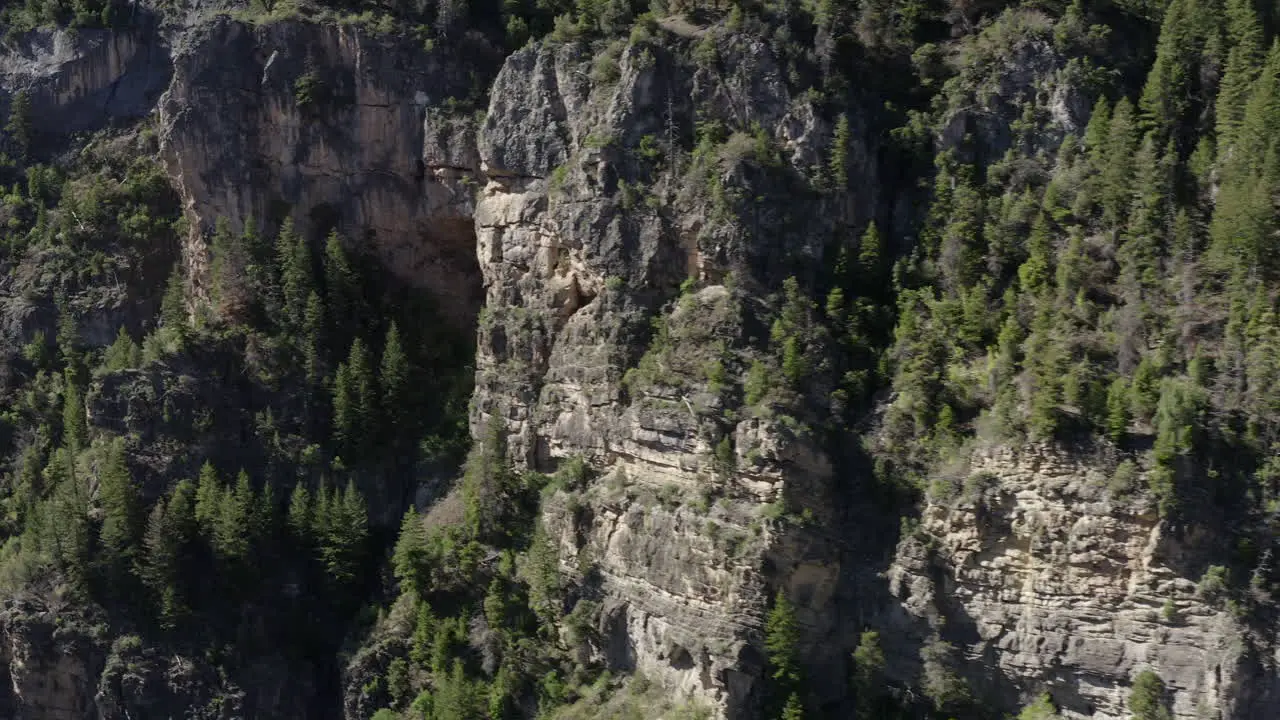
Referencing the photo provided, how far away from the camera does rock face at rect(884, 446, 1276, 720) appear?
4838 centimetres

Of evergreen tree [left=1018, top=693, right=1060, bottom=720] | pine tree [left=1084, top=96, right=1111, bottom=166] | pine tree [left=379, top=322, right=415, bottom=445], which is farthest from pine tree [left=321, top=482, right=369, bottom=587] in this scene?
pine tree [left=1084, top=96, right=1111, bottom=166]

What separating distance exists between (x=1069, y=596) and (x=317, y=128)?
45063 mm

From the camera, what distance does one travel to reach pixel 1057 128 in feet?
192

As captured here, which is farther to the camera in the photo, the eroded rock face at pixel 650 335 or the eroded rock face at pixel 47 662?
the eroded rock face at pixel 47 662

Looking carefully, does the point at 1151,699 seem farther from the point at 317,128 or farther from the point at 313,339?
the point at 317,128

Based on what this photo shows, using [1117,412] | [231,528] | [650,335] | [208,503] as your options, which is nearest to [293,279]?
[208,503]

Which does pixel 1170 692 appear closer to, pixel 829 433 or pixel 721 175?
pixel 829 433

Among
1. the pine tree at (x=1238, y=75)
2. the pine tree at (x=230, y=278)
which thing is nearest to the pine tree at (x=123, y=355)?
the pine tree at (x=230, y=278)

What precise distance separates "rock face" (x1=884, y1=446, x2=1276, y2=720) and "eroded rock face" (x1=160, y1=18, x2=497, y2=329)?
1255 inches

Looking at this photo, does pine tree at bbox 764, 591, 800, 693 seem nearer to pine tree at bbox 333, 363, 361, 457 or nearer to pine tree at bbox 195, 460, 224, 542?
pine tree at bbox 333, 363, 361, 457

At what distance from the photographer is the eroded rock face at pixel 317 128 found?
239 feet

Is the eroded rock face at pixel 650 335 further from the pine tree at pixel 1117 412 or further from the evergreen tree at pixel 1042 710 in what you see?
the pine tree at pixel 1117 412

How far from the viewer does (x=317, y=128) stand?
73.6 metres

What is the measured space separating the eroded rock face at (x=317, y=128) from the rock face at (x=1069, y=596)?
105 feet
